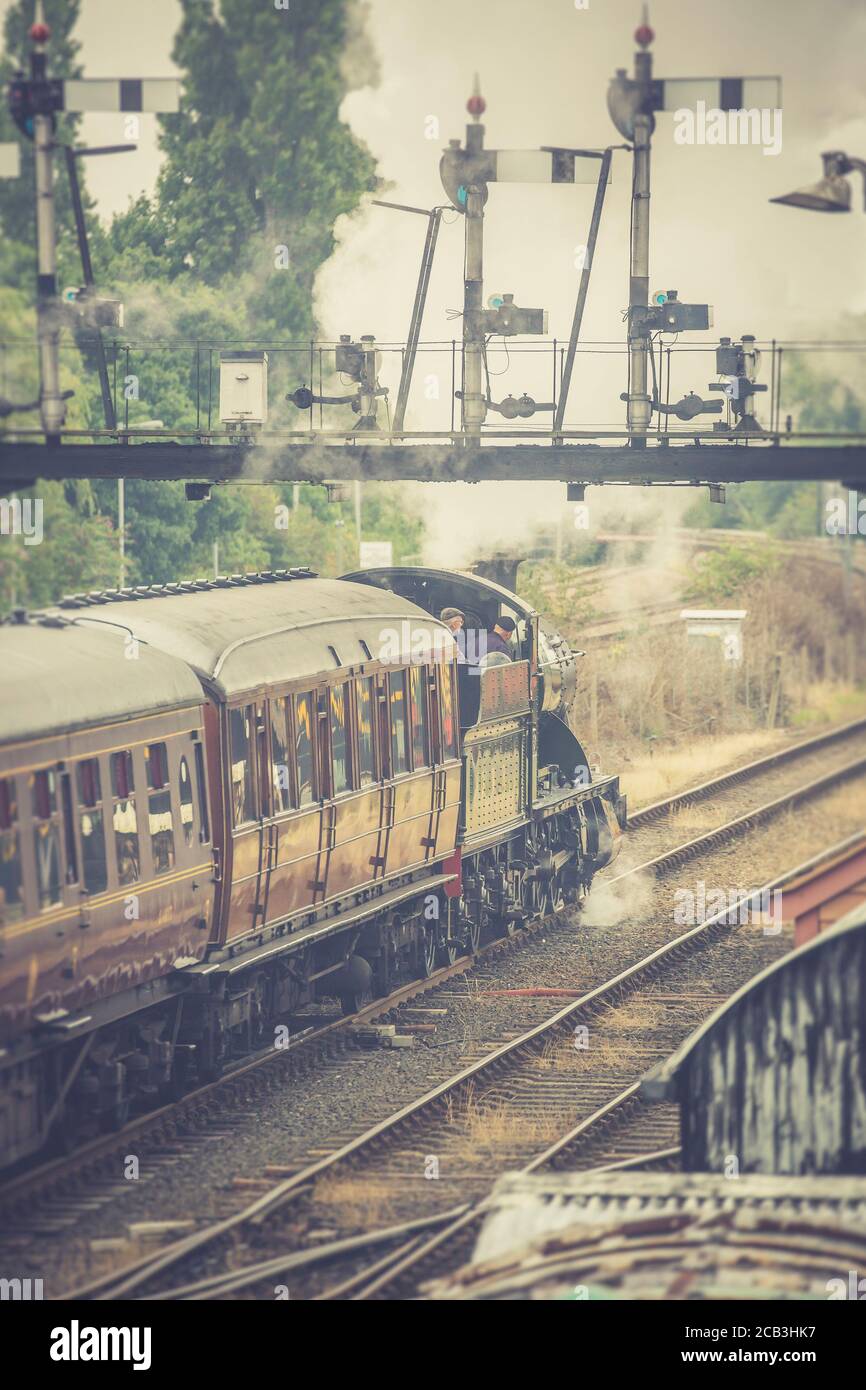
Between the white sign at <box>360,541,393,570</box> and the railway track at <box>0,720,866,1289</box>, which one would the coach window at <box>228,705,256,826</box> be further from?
the white sign at <box>360,541,393,570</box>

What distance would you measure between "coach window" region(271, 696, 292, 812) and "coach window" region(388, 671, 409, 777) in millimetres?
2217

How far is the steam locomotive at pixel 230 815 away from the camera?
42.2ft

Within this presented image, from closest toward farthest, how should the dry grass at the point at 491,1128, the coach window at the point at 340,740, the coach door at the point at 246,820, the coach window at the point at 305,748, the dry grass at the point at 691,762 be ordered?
the dry grass at the point at 491,1128 → the coach door at the point at 246,820 → the coach window at the point at 305,748 → the coach window at the point at 340,740 → the dry grass at the point at 691,762

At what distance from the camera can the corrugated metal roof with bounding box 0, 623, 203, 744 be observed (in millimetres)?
12617

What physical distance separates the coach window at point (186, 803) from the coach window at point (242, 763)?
0.55m

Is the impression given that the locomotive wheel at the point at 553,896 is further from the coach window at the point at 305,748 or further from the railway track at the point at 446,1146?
the coach window at the point at 305,748

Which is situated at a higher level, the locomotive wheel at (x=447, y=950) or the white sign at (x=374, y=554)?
the white sign at (x=374, y=554)

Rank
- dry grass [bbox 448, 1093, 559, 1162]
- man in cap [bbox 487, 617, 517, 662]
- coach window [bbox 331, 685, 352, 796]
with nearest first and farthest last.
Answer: dry grass [bbox 448, 1093, 559, 1162]
coach window [bbox 331, 685, 352, 796]
man in cap [bbox 487, 617, 517, 662]

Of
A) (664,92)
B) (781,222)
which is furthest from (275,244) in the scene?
(664,92)

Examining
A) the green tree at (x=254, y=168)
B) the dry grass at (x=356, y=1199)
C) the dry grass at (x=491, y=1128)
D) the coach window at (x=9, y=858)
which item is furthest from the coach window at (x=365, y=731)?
the green tree at (x=254, y=168)

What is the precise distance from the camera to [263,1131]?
14.5 m

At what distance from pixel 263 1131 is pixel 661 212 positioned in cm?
1622

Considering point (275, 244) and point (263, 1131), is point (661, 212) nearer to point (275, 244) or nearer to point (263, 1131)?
point (275, 244)

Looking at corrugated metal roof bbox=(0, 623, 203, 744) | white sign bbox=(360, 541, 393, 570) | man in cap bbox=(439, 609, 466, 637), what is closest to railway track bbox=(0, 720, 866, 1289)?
corrugated metal roof bbox=(0, 623, 203, 744)
